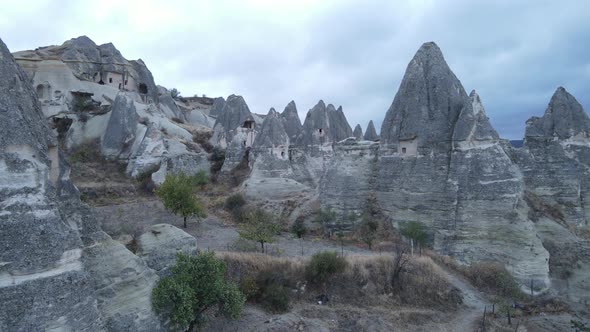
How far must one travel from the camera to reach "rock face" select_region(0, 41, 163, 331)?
22.4ft

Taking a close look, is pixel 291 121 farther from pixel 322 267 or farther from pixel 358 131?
pixel 322 267

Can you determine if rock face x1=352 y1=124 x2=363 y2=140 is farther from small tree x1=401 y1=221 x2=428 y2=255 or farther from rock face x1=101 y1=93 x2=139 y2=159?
small tree x1=401 y1=221 x2=428 y2=255

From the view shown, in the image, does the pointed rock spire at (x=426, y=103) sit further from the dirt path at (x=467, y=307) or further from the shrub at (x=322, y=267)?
the shrub at (x=322, y=267)

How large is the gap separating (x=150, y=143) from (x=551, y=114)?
25.7 m

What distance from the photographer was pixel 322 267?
15.0m

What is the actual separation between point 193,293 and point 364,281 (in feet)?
23.6

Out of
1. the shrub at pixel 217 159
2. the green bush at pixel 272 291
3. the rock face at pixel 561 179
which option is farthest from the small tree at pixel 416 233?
the shrub at pixel 217 159

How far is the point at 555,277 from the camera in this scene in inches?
704

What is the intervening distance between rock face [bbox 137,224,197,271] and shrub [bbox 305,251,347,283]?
15.9 feet

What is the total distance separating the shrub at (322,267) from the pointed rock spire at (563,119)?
1624 cm

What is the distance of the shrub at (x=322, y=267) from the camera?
1498cm

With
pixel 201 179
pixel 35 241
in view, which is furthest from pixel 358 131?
Answer: pixel 35 241

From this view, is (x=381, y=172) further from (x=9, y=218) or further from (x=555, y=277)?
(x=9, y=218)

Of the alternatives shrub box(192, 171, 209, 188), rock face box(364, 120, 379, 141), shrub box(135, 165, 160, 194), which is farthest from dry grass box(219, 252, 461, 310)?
rock face box(364, 120, 379, 141)
